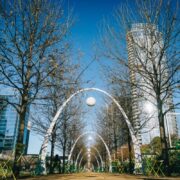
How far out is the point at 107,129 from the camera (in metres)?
33.3

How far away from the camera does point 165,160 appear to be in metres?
12.4

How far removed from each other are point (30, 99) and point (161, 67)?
7.52 meters

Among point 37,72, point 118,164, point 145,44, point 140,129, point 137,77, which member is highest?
point 145,44

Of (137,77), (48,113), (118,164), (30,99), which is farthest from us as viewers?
(118,164)

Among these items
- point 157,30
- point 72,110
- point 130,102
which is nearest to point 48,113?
point 72,110

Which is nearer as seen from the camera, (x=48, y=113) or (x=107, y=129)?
(x=48, y=113)

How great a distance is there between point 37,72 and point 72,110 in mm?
15299

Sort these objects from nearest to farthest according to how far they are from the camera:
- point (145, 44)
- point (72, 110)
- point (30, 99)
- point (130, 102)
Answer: point (30, 99) < point (145, 44) < point (130, 102) < point (72, 110)

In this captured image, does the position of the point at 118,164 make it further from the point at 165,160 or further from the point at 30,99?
the point at 30,99

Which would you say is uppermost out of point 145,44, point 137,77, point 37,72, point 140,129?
point 145,44

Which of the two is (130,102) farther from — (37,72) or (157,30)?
(37,72)

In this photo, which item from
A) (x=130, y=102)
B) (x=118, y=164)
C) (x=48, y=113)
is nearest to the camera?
(x=130, y=102)

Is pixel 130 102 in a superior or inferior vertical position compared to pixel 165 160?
superior

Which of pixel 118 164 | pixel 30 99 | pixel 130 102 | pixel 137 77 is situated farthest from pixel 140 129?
pixel 30 99
